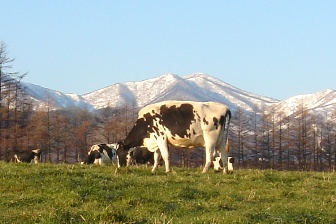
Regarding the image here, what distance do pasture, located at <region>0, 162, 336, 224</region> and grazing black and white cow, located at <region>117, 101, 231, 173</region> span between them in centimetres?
355

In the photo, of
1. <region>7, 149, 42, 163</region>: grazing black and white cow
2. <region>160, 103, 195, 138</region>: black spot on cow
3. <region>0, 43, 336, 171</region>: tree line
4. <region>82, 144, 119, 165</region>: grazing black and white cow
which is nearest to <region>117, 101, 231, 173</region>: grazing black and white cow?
<region>160, 103, 195, 138</region>: black spot on cow

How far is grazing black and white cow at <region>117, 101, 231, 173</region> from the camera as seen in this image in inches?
842

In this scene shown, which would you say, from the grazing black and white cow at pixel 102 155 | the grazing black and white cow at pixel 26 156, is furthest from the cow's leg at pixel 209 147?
the grazing black and white cow at pixel 26 156

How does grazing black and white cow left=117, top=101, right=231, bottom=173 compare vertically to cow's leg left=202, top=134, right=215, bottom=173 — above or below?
above

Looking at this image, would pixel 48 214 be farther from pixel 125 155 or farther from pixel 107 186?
pixel 125 155

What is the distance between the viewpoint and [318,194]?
49.6 ft

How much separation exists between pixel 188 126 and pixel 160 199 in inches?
361

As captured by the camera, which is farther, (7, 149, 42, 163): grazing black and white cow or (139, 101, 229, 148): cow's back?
(7, 149, 42, 163): grazing black and white cow

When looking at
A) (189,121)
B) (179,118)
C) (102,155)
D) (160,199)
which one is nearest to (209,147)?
(189,121)

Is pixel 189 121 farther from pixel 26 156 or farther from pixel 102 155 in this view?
pixel 26 156

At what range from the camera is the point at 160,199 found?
1255 cm

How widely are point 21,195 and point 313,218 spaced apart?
21.7 ft

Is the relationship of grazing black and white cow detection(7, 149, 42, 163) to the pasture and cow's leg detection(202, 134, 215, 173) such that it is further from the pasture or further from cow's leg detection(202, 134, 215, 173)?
the pasture

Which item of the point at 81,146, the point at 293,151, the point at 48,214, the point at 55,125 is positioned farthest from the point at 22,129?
the point at 48,214
